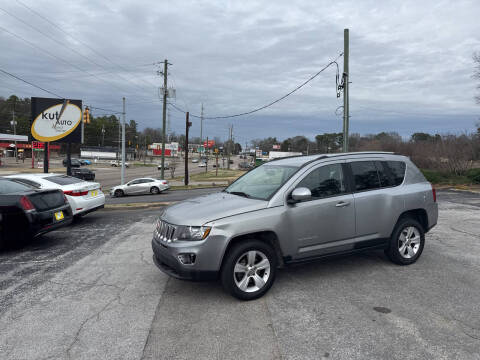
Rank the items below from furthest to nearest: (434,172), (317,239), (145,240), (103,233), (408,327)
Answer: (434,172)
(103,233)
(145,240)
(317,239)
(408,327)

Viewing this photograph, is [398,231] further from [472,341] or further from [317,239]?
[472,341]

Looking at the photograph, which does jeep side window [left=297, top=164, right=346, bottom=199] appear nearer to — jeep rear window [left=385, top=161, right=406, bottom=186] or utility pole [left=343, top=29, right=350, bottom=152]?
jeep rear window [left=385, top=161, right=406, bottom=186]

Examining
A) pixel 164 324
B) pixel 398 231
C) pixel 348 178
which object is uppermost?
pixel 348 178

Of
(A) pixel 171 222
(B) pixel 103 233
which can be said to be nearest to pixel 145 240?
(B) pixel 103 233

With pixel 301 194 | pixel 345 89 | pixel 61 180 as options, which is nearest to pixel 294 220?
pixel 301 194

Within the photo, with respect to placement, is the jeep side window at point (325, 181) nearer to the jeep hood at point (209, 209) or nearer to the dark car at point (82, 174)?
the jeep hood at point (209, 209)

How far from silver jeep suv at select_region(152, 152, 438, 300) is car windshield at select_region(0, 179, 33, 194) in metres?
4.10

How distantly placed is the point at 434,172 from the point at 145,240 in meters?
24.9

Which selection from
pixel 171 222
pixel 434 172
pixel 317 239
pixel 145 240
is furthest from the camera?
pixel 434 172

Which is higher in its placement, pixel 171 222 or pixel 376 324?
pixel 171 222

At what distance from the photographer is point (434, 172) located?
25453 millimetres

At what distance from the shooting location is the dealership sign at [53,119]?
56.7 ft

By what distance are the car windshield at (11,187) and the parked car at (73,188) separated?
0.79 meters

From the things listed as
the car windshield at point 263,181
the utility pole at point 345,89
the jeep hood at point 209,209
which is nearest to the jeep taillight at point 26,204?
the jeep hood at point 209,209
